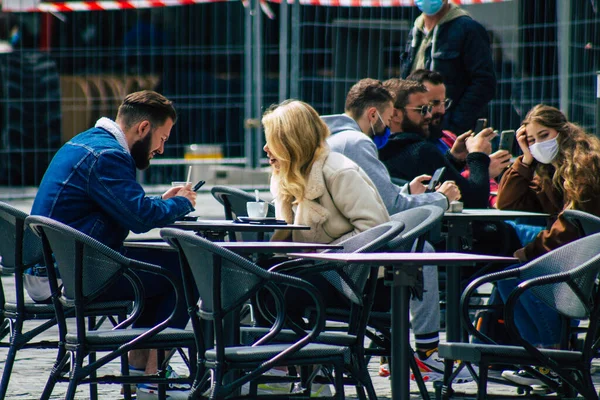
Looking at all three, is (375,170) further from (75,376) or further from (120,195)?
(75,376)

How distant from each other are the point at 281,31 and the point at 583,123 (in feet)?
9.35

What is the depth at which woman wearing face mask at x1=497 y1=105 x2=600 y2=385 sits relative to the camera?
6.09 m

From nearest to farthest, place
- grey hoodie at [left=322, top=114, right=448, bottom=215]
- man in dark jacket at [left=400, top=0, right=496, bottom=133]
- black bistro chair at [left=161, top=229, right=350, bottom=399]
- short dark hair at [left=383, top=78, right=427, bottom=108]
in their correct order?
black bistro chair at [left=161, top=229, right=350, bottom=399], grey hoodie at [left=322, top=114, right=448, bottom=215], short dark hair at [left=383, top=78, right=427, bottom=108], man in dark jacket at [left=400, top=0, right=496, bottom=133]

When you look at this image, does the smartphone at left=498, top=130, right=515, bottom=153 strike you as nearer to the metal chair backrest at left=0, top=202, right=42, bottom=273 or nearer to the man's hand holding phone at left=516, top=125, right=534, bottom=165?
the man's hand holding phone at left=516, top=125, right=534, bottom=165

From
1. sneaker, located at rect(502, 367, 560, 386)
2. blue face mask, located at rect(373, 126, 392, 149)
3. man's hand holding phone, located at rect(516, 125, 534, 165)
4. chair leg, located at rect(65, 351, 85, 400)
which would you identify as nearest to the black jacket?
blue face mask, located at rect(373, 126, 392, 149)

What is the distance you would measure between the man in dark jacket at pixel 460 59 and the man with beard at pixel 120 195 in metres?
3.66

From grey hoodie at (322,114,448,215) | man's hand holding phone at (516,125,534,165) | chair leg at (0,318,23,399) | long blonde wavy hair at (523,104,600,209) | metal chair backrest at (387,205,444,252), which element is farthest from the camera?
man's hand holding phone at (516,125,534,165)

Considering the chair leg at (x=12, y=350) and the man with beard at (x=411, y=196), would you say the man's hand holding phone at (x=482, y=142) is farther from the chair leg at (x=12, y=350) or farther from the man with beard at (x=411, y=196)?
the chair leg at (x=12, y=350)

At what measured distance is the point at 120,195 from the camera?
5.29 m

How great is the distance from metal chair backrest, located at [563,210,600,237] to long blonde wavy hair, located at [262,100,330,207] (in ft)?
3.77

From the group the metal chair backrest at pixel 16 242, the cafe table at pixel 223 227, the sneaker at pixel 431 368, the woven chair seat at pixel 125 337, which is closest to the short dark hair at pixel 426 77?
the sneaker at pixel 431 368

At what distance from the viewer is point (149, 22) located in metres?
12.5

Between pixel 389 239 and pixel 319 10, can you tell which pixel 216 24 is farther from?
pixel 389 239

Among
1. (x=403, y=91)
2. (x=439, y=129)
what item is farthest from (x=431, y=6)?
(x=403, y=91)
